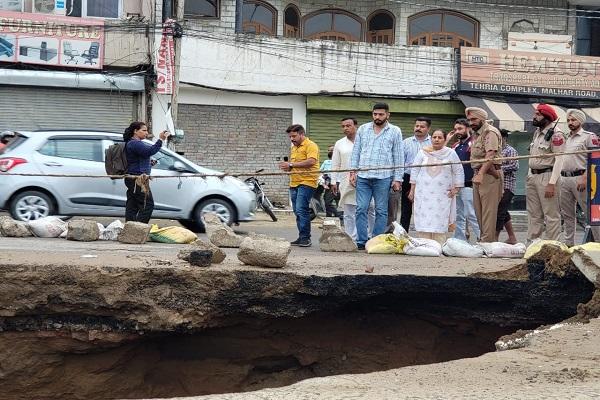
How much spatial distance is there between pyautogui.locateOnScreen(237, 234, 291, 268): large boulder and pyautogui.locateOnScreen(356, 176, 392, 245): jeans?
2.64 m

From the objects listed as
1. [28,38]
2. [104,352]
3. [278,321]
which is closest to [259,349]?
[278,321]

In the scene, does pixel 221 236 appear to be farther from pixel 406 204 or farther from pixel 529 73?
pixel 529 73

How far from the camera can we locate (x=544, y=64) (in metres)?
23.1

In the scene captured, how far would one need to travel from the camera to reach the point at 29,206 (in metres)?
12.4

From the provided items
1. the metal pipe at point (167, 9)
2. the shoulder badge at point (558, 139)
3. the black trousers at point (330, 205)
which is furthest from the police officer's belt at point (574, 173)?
the metal pipe at point (167, 9)

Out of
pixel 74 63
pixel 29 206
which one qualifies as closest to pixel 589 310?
pixel 29 206

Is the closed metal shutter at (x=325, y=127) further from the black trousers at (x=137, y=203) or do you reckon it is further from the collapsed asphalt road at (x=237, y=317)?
the collapsed asphalt road at (x=237, y=317)

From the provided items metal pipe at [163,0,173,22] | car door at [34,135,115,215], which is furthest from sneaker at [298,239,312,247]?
metal pipe at [163,0,173,22]

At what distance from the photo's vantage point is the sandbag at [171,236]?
34.1ft

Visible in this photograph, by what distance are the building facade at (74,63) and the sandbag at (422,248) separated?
12.4m

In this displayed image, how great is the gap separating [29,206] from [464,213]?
5885 millimetres

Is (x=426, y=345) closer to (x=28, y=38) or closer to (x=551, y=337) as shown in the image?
(x=551, y=337)

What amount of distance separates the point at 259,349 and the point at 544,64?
695 inches

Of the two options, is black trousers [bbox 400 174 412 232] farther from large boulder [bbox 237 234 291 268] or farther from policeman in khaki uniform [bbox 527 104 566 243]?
large boulder [bbox 237 234 291 268]
